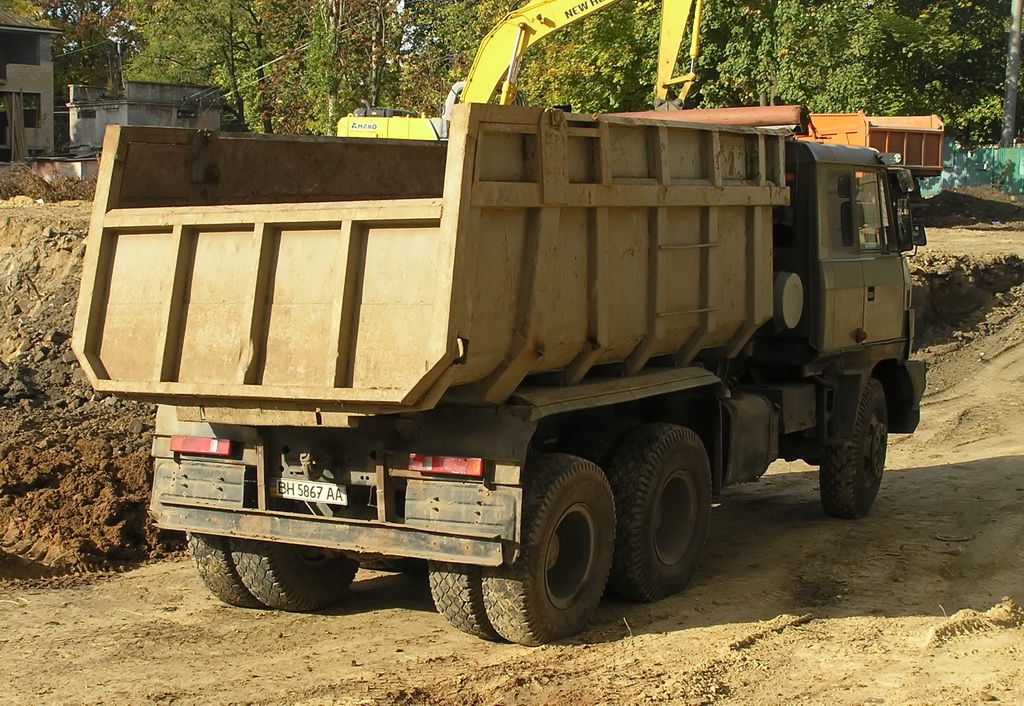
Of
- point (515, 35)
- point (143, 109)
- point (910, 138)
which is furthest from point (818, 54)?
point (143, 109)

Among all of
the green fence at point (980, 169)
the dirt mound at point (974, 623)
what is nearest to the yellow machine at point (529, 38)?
the dirt mound at point (974, 623)

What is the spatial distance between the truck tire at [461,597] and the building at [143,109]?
103 feet

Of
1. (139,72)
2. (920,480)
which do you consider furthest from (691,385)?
(139,72)

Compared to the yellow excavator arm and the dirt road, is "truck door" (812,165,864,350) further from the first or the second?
the yellow excavator arm

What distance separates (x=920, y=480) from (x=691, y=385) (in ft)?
15.7

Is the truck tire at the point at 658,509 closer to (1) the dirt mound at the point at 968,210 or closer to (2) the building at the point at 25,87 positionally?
(1) the dirt mound at the point at 968,210

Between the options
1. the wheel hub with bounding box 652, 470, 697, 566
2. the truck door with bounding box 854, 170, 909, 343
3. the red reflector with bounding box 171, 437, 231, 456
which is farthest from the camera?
the truck door with bounding box 854, 170, 909, 343

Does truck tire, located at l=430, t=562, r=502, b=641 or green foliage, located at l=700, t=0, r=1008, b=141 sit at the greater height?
green foliage, located at l=700, t=0, r=1008, b=141

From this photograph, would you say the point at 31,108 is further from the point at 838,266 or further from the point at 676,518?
the point at 676,518

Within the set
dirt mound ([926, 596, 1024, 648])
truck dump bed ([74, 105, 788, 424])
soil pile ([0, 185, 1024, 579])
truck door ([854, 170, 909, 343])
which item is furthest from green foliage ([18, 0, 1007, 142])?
dirt mound ([926, 596, 1024, 648])

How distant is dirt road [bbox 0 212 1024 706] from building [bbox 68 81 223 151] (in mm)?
30251

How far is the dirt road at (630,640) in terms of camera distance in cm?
574

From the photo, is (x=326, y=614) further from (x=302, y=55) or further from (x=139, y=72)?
(x=139, y=72)

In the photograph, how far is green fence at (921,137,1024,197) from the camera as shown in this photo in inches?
1363
